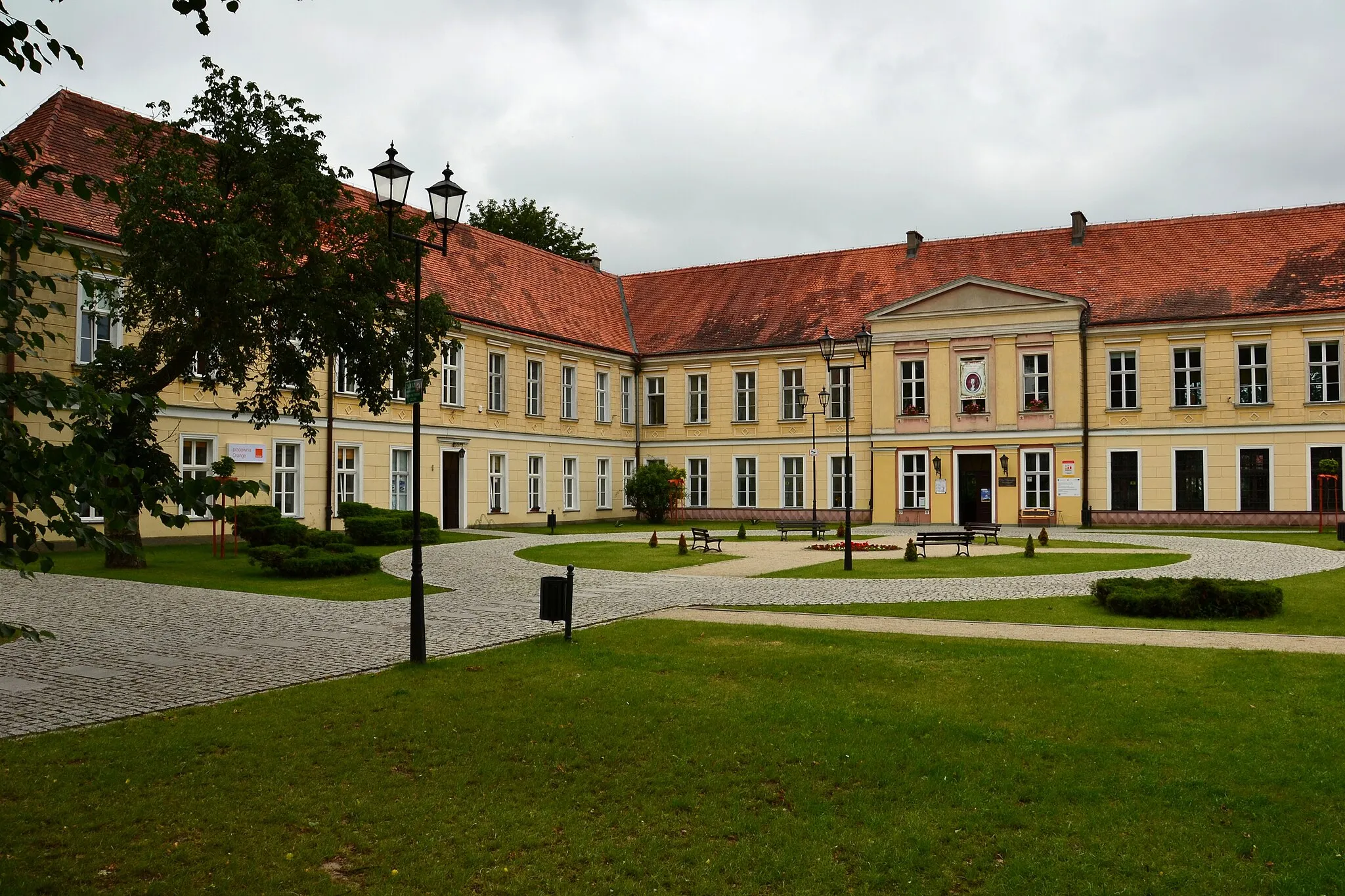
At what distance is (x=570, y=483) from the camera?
1610 inches

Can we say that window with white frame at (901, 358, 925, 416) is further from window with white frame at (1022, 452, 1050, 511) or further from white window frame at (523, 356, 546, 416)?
white window frame at (523, 356, 546, 416)

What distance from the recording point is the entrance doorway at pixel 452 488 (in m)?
35.4

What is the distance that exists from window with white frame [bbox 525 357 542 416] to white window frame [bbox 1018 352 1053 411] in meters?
17.2

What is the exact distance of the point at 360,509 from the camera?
2897 centimetres

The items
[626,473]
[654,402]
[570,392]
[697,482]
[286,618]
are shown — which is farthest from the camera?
[654,402]

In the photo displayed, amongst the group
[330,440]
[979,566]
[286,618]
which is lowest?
[286,618]

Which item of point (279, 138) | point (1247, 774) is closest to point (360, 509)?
point (279, 138)

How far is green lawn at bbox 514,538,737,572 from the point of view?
868 inches

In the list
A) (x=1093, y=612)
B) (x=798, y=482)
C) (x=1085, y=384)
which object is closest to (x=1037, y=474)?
(x=1085, y=384)

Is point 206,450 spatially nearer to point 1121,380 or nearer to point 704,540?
point 704,540

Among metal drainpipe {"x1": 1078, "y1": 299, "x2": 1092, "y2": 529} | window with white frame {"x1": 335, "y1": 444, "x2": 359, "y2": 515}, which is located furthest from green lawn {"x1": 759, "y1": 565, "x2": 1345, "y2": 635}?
metal drainpipe {"x1": 1078, "y1": 299, "x2": 1092, "y2": 529}

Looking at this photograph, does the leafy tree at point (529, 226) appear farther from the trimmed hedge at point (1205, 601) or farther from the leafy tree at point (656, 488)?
the trimmed hedge at point (1205, 601)

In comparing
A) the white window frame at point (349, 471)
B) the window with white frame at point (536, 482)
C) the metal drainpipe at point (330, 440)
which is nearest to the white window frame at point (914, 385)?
the window with white frame at point (536, 482)

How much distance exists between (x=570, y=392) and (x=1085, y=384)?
18665 millimetres
